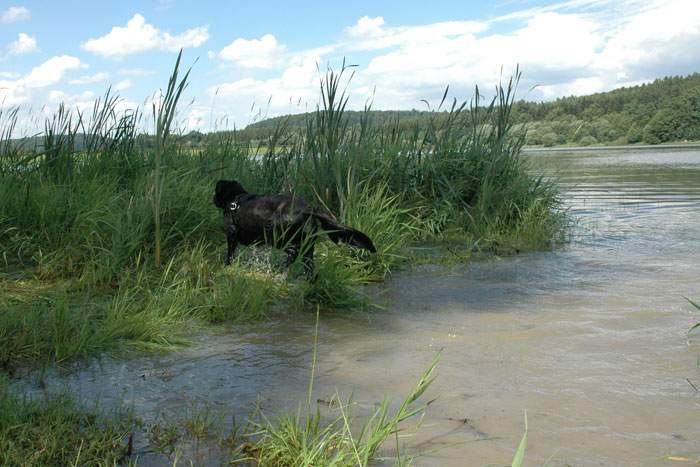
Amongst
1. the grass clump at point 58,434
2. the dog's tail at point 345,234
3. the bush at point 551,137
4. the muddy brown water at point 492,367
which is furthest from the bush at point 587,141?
the grass clump at point 58,434

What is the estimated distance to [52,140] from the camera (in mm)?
6828

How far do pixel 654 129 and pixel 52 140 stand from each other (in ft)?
184

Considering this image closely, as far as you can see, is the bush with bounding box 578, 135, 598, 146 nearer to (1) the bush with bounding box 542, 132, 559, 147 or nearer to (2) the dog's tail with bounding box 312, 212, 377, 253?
(1) the bush with bounding box 542, 132, 559, 147

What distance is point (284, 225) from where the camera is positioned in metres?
4.92

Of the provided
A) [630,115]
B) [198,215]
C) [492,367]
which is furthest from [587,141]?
[492,367]

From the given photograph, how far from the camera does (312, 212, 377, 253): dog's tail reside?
4.93 meters

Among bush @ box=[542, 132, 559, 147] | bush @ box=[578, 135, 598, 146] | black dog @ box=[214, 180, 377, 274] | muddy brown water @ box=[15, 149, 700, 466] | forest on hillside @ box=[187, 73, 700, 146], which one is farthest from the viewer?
bush @ box=[578, 135, 598, 146]

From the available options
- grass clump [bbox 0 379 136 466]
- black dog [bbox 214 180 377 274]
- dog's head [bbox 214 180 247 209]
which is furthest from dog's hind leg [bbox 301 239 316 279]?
grass clump [bbox 0 379 136 466]

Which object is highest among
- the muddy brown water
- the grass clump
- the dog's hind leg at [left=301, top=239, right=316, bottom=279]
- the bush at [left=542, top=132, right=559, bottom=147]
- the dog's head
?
the bush at [left=542, top=132, right=559, bottom=147]

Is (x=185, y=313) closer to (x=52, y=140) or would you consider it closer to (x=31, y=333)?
(x=31, y=333)

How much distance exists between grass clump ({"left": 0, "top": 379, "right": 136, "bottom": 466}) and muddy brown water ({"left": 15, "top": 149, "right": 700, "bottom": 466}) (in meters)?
0.16

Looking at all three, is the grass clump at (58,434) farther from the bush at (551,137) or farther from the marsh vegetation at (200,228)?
the bush at (551,137)

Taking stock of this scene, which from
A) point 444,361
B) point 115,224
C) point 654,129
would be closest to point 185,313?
point 115,224

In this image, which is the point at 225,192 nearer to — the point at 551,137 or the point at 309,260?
the point at 309,260
